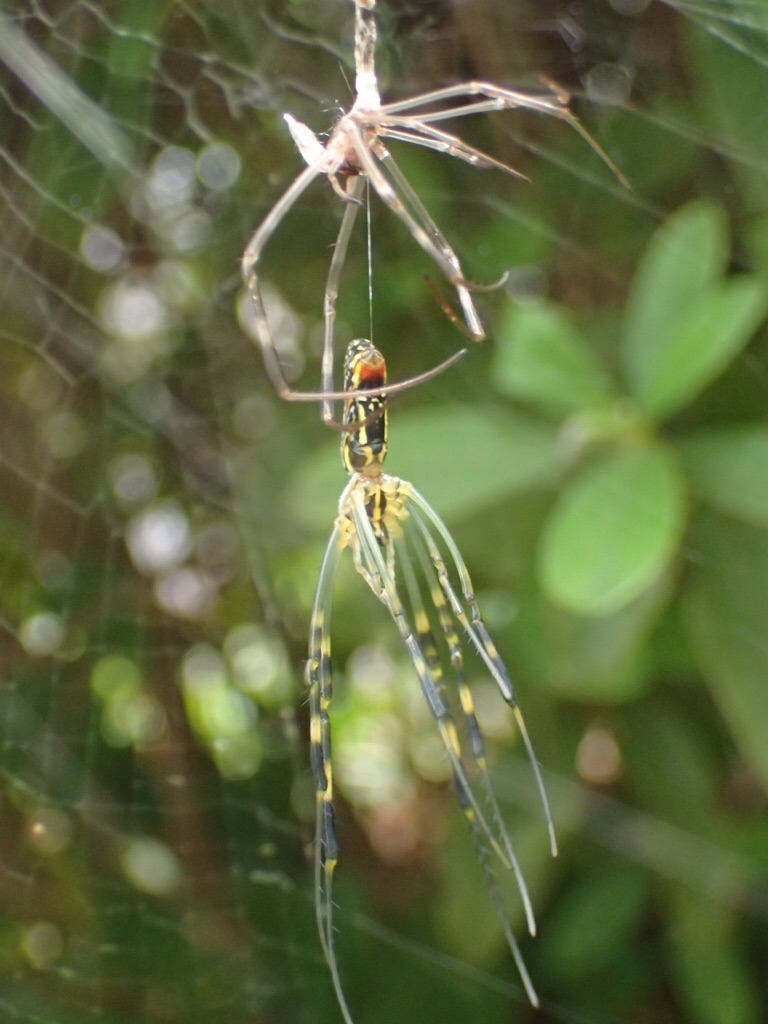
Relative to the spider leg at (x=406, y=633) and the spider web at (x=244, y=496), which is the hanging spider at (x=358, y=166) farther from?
the spider web at (x=244, y=496)

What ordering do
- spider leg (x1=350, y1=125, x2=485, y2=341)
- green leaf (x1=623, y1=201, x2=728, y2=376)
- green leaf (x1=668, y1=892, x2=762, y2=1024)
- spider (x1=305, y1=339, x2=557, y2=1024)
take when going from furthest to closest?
green leaf (x1=668, y1=892, x2=762, y2=1024) → green leaf (x1=623, y1=201, x2=728, y2=376) → spider (x1=305, y1=339, x2=557, y2=1024) → spider leg (x1=350, y1=125, x2=485, y2=341)

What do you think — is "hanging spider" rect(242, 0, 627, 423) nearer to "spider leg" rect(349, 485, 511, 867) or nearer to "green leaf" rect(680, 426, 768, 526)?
"spider leg" rect(349, 485, 511, 867)

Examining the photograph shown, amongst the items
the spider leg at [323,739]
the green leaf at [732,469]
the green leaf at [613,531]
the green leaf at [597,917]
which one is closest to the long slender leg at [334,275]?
the spider leg at [323,739]

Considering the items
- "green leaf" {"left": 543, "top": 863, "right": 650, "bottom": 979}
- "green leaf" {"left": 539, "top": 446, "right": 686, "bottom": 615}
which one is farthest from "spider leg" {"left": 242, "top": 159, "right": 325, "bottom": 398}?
"green leaf" {"left": 543, "top": 863, "right": 650, "bottom": 979}

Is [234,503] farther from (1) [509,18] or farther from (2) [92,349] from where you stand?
(1) [509,18]

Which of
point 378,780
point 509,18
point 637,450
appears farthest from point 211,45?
point 378,780

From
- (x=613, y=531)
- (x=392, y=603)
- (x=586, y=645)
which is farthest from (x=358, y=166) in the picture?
(x=586, y=645)

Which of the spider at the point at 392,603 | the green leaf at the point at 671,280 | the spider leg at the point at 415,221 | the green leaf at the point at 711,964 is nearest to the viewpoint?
the spider leg at the point at 415,221

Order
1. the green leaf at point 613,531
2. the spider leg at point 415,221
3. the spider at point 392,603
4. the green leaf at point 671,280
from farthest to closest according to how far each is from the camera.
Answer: the green leaf at point 671,280 → the green leaf at point 613,531 → the spider at point 392,603 → the spider leg at point 415,221
